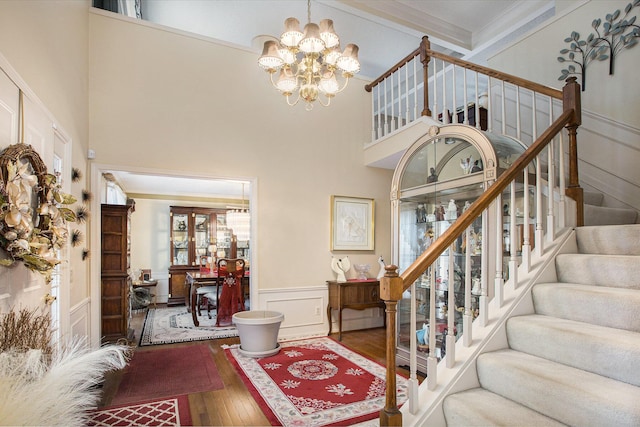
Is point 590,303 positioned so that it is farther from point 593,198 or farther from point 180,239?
point 180,239

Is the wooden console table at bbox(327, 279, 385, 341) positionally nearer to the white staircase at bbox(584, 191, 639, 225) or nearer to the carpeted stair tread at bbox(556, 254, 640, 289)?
the white staircase at bbox(584, 191, 639, 225)

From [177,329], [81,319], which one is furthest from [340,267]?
[81,319]

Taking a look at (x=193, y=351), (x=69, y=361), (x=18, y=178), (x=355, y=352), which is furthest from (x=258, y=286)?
(x=69, y=361)

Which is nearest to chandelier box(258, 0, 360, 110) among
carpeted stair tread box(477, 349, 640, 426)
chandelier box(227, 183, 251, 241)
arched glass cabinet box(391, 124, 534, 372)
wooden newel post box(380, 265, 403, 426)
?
arched glass cabinet box(391, 124, 534, 372)

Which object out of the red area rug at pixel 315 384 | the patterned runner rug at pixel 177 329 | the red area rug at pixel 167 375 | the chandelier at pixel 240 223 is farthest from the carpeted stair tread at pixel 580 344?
the chandelier at pixel 240 223

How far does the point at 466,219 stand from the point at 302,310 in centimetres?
345

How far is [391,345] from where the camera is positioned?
5.96ft

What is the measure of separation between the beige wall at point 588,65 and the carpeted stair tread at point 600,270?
2.04m

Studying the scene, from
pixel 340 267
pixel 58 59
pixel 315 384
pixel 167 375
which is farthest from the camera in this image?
pixel 340 267

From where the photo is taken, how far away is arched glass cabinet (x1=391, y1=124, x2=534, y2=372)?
320cm

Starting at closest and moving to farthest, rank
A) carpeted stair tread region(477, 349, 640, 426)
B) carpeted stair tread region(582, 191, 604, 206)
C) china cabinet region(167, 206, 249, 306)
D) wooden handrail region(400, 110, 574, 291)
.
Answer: carpeted stair tread region(477, 349, 640, 426) → wooden handrail region(400, 110, 574, 291) → carpeted stair tread region(582, 191, 604, 206) → china cabinet region(167, 206, 249, 306)

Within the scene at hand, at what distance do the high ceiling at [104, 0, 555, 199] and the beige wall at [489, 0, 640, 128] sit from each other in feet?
2.33

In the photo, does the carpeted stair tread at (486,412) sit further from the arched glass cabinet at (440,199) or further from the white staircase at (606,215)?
the white staircase at (606,215)

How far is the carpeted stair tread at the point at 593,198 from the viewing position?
11.2 ft
